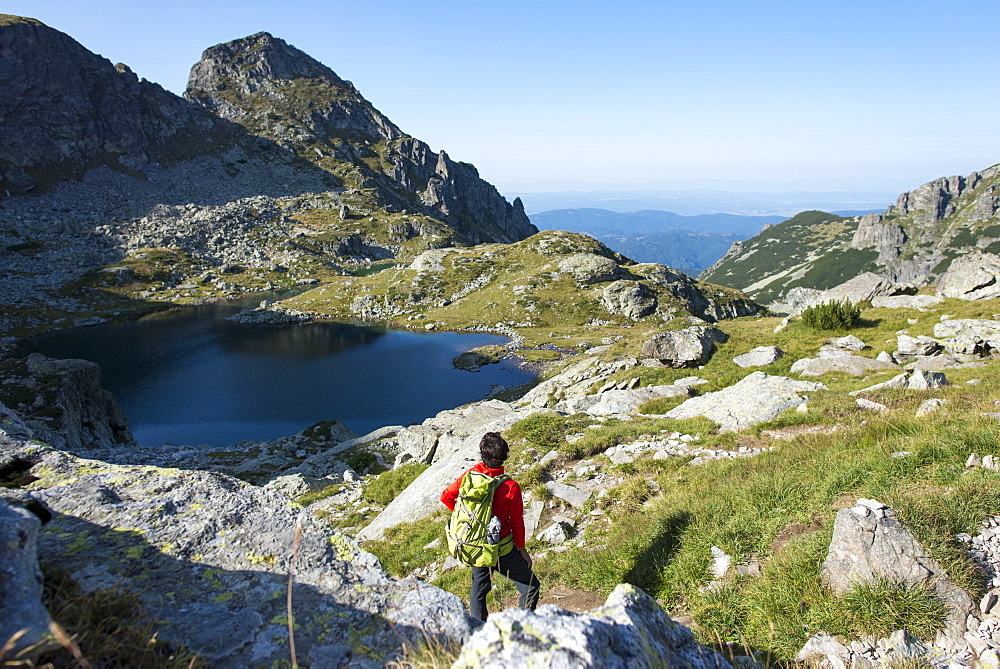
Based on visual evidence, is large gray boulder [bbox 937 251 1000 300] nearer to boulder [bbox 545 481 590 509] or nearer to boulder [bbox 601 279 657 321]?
boulder [bbox 545 481 590 509]

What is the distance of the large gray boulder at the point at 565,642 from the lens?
3.42 meters

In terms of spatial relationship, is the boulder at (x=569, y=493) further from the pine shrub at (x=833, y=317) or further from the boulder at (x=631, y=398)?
the pine shrub at (x=833, y=317)

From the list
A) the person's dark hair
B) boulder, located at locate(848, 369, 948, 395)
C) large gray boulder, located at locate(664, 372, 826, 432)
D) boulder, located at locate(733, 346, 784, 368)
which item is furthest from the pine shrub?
the person's dark hair

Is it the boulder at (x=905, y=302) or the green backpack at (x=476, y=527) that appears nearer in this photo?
the green backpack at (x=476, y=527)

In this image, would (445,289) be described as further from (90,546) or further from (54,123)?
(54,123)

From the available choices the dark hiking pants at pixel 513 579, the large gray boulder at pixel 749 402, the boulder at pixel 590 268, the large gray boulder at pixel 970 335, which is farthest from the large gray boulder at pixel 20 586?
the boulder at pixel 590 268

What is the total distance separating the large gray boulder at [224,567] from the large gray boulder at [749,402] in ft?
39.7

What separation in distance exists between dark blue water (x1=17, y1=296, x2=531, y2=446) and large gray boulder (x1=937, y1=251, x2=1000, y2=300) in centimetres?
5372

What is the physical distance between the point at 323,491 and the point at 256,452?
2138 centimetres

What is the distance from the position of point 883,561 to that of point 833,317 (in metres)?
24.6

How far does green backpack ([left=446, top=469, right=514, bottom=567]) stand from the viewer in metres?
7.13

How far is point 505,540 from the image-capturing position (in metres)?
7.41

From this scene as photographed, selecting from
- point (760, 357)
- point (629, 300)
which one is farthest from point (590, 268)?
point (760, 357)

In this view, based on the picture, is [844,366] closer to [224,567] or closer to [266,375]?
[224,567]
